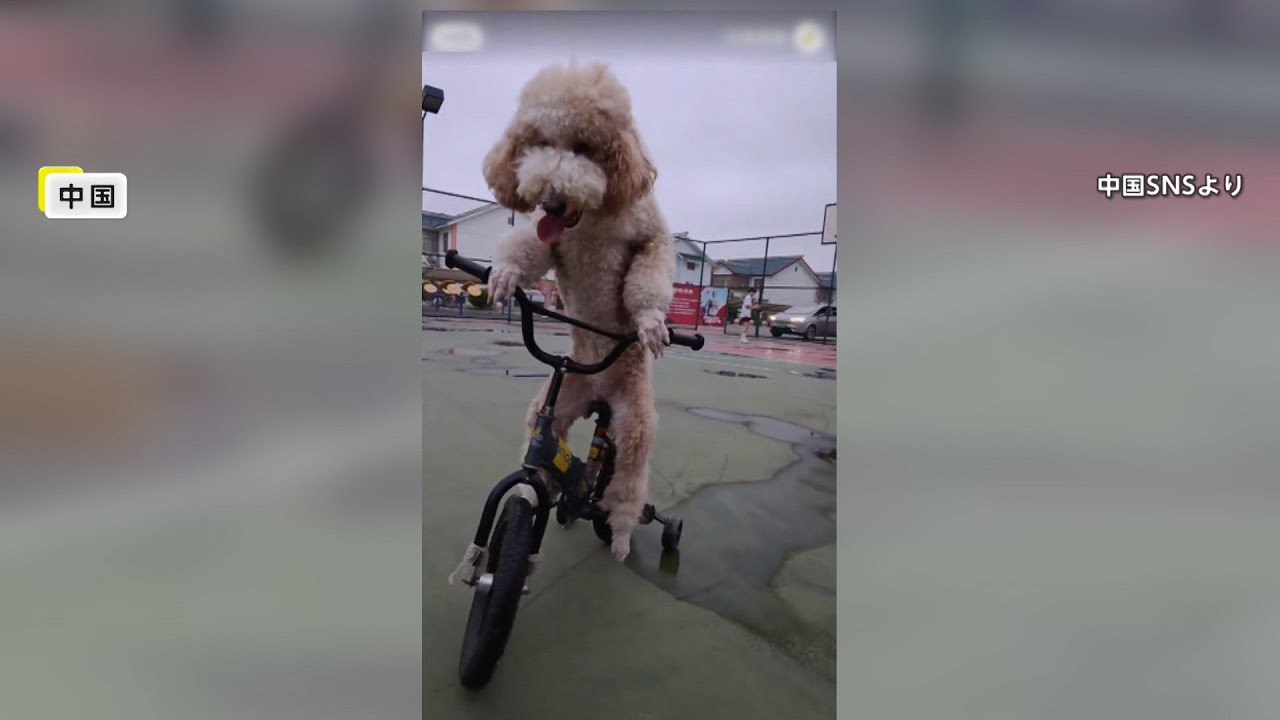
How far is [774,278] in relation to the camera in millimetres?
1137

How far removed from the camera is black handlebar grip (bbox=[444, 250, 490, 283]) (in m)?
0.95

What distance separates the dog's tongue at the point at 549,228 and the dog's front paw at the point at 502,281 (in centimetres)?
9

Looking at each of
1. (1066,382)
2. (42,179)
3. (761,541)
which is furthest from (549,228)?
(1066,382)

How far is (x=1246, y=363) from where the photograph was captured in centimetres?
100

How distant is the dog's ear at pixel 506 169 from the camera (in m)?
1.01

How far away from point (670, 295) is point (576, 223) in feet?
0.87

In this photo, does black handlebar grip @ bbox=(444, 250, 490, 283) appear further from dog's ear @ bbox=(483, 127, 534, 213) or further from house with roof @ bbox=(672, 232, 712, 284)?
house with roof @ bbox=(672, 232, 712, 284)

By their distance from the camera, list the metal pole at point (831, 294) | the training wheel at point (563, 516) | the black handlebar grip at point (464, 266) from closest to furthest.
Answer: the black handlebar grip at point (464, 266) < the metal pole at point (831, 294) < the training wheel at point (563, 516)

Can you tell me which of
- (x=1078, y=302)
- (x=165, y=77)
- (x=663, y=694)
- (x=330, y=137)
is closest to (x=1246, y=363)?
(x=1078, y=302)

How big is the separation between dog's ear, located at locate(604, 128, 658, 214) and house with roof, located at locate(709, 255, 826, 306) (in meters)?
0.26

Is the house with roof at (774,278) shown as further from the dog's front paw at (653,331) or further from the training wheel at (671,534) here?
the training wheel at (671,534)

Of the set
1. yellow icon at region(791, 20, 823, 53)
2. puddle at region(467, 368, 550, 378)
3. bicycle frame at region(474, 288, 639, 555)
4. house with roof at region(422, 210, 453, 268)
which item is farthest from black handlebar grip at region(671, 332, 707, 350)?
yellow icon at region(791, 20, 823, 53)

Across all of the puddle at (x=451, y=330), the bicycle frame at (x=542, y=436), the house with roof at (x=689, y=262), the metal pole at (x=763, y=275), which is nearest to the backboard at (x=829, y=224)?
the metal pole at (x=763, y=275)

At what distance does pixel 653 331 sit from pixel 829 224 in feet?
1.53
